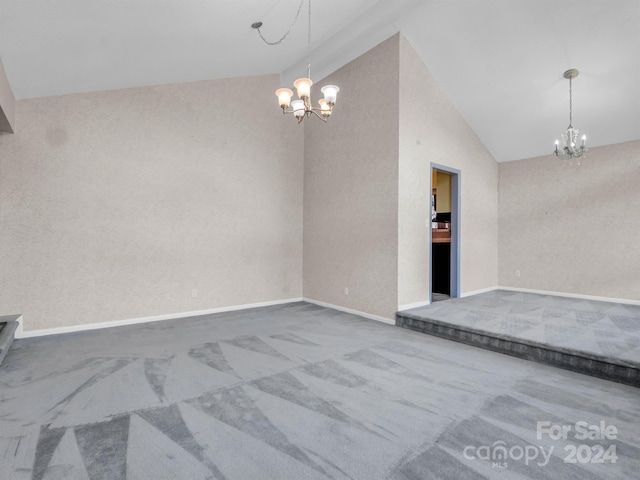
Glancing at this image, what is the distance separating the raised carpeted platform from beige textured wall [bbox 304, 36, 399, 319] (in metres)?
0.82

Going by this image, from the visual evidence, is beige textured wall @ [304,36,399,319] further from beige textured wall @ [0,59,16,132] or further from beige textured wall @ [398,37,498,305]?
beige textured wall @ [0,59,16,132]

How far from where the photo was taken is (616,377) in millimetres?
2865

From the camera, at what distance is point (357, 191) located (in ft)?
17.3

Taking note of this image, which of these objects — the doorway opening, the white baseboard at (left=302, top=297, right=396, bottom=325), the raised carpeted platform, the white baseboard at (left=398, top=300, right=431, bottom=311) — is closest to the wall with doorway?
the doorway opening

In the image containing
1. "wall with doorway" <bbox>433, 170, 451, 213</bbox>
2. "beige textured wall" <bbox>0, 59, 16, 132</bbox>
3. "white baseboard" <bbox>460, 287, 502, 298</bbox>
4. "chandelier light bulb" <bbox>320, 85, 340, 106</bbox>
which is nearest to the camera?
"chandelier light bulb" <bbox>320, 85, 340, 106</bbox>

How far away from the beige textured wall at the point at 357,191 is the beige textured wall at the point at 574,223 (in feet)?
11.9

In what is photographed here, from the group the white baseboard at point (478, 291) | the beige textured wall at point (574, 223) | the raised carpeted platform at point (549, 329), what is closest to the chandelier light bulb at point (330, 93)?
the raised carpeted platform at point (549, 329)

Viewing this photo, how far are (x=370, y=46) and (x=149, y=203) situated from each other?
4.14 metres

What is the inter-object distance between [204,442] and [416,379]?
1.80 metres

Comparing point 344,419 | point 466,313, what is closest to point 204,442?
point 344,419

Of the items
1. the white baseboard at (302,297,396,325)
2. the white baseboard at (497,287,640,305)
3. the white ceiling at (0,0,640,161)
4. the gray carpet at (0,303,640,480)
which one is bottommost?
the gray carpet at (0,303,640,480)

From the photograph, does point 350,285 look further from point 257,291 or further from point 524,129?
point 524,129

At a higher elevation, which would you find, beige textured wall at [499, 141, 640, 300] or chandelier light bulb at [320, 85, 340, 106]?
chandelier light bulb at [320, 85, 340, 106]

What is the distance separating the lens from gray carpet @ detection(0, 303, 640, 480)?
70.3 inches
